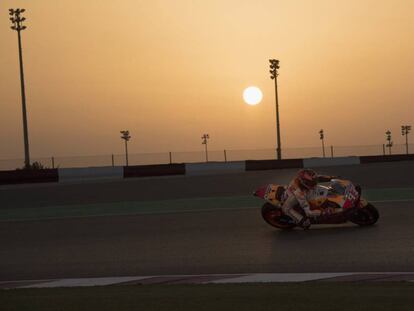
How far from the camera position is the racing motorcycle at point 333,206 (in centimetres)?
1538

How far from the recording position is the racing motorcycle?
1538 centimetres

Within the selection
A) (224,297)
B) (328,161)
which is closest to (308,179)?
(224,297)

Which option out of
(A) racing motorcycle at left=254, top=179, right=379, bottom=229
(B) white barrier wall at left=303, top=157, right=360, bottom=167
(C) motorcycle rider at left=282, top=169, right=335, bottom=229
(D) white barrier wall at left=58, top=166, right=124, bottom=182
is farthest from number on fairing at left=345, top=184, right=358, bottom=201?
(B) white barrier wall at left=303, top=157, right=360, bottom=167

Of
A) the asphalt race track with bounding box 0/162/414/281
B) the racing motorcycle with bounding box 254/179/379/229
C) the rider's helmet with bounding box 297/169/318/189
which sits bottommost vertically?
the asphalt race track with bounding box 0/162/414/281

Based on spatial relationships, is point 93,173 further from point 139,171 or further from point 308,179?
point 308,179

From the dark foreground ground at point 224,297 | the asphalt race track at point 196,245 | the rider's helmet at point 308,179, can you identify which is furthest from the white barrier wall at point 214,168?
the dark foreground ground at point 224,297

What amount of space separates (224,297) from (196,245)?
19.2ft

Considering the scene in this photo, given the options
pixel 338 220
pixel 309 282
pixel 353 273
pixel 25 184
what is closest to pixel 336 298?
pixel 309 282

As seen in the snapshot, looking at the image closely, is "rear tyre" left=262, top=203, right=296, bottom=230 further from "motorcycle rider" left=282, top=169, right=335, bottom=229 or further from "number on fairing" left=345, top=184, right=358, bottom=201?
"number on fairing" left=345, top=184, right=358, bottom=201

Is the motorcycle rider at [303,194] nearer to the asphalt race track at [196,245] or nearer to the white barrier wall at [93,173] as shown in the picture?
the asphalt race track at [196,245]

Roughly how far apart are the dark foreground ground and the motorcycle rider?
19.5 ft

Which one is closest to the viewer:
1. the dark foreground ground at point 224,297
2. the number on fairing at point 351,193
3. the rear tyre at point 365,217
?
the dark foreground ground at point 224,297

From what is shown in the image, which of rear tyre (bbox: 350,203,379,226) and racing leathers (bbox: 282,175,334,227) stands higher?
racing leathers (bbox: 282,175,334,227)

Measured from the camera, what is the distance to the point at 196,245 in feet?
46.6
